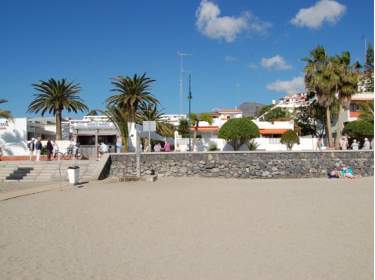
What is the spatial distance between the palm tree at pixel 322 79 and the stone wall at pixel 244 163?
12.2 metres

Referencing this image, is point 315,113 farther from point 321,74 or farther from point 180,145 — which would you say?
point 180,145

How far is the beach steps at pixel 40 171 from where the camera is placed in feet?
73.4

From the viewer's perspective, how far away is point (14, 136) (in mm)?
35219

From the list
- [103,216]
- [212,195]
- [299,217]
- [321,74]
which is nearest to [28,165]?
[212,195]

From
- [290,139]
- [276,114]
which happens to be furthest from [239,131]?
[276,114]

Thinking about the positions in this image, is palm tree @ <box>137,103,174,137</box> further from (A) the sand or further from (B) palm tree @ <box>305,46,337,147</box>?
(A) the sand

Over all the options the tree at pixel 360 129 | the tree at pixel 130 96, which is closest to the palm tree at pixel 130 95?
the tree at pixel 130 96

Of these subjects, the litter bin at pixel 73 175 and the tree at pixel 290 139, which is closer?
the litter bin at pixel 73 175

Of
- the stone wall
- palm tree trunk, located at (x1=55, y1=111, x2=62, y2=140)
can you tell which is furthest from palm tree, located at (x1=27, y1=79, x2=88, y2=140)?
the stone wall

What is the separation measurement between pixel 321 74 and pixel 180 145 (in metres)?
15.5

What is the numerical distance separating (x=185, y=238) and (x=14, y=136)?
30.6 metres

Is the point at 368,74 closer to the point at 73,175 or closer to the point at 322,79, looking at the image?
the point at 322,79

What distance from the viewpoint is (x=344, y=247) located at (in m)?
7.68

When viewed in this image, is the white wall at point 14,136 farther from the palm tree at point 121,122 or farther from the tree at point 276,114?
the tree at point 276,114
